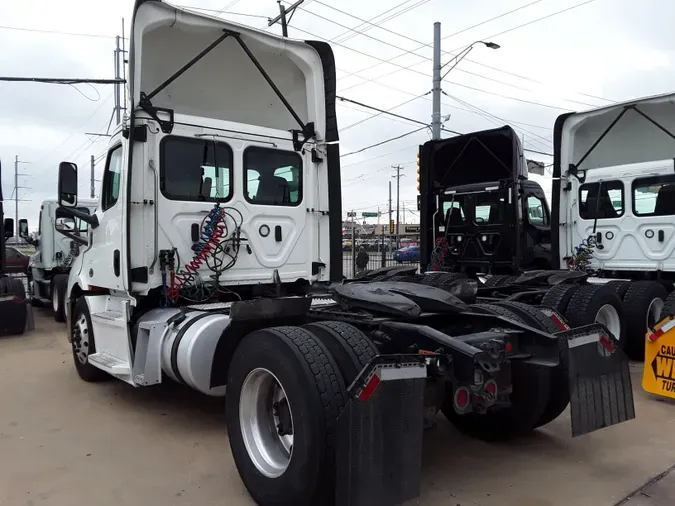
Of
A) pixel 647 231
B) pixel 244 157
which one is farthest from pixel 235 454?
pixel 647 231

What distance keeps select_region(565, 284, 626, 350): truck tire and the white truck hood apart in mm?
3361

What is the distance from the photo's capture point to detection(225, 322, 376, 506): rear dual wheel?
287cm

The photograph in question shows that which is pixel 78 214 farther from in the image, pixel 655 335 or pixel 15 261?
pixel 15 261

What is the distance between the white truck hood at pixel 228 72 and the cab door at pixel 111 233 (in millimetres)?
692

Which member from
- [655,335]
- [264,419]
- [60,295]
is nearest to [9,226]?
[60,295]

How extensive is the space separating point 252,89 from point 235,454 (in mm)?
4142

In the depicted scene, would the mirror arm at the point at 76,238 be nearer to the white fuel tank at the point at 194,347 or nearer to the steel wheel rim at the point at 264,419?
the white fuel tank at the point at 194,347

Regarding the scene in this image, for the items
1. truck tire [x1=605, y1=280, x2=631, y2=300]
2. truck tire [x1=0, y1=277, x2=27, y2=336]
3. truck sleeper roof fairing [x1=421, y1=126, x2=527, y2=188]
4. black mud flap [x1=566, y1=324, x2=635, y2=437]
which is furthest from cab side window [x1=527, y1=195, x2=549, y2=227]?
truck tire [x1=0, y1=277, x2=27, y2=336]

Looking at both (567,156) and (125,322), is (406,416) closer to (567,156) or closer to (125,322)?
(125,322)

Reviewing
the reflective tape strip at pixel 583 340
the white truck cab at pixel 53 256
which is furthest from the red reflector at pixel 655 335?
the white truck cab at pixel 53 256

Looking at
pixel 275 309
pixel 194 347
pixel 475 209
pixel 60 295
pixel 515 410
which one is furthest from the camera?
pixel 60 295

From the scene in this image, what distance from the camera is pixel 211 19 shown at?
17.9ft

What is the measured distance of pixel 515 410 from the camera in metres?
4.00

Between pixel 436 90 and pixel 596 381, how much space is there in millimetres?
12943
